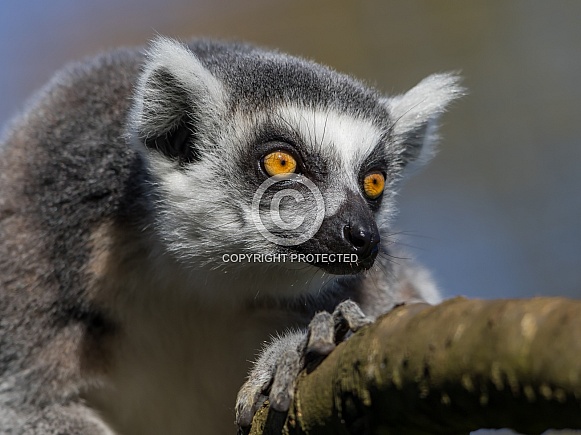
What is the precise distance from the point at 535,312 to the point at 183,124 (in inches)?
89.4

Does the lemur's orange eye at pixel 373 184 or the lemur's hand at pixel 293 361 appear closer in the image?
the lemur's hand at pixel 293 361

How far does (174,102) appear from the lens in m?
3.55

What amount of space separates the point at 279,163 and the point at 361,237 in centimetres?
55

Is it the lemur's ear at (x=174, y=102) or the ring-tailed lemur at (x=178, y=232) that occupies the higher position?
the lemur's ear at (x=174, y=102)

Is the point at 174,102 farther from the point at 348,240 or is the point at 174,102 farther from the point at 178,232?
the point at 348,240

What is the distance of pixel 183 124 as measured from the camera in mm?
3613

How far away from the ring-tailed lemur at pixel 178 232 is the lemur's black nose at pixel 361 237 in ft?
0.30

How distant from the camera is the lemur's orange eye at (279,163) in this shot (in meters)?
3.30

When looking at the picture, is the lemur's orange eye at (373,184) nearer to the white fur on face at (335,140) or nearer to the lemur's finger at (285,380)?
the white fur on face at (335,140)

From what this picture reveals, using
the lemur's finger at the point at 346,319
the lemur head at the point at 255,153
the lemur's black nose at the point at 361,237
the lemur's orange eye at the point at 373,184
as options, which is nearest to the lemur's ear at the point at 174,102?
the lemur head at the point at 255,153

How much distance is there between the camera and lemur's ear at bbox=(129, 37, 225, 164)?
3.48m

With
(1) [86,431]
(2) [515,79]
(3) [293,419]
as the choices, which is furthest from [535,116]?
(3) [293,419]
